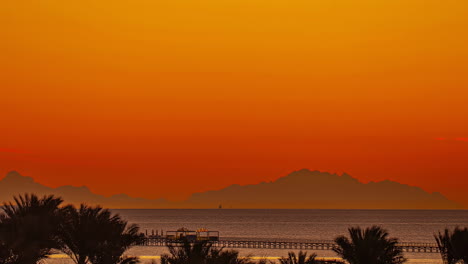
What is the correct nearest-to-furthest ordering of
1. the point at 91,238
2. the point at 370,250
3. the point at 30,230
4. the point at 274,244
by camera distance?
1. the point at 370,250
2. the point at 30,230
3. the point at 91,238
4. the point at 274,244

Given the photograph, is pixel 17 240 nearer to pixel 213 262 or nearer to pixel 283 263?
pixel 213 262

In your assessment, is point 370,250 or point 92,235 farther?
point 92,235

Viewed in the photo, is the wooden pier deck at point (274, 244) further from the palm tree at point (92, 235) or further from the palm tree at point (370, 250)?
the palm tree at point (370, 250)

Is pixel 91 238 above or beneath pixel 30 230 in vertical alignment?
beneath

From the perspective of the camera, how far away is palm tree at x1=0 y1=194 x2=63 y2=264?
45.4 metres

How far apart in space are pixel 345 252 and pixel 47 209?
2371 centimetres

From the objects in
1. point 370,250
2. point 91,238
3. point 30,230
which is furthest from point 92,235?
point 370,250

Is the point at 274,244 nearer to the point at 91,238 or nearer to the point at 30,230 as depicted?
the point at 91,238

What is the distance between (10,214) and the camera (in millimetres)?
53094

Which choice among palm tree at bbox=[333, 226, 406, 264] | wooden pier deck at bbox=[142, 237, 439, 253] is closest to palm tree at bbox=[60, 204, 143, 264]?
palm tree at bbox=[333, 226, 406, 264]

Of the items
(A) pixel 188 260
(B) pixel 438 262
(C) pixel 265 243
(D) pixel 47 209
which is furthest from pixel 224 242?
(A) pixel 188 260

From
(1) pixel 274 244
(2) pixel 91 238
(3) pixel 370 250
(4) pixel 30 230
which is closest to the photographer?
(3) pixel 370 250

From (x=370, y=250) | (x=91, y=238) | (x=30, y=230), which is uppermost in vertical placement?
(x=30, y=230)

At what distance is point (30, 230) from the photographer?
4956cm
